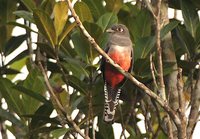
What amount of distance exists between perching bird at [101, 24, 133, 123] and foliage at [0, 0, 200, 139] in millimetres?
81

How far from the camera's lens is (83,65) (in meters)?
5.79

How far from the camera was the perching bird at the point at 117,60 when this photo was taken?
6.07 metres

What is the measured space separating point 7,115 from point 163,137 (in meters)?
1.49

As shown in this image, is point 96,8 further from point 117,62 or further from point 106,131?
point 106,131

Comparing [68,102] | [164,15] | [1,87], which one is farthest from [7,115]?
[164,15]

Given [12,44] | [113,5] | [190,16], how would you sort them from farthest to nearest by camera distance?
[12,44]
[113,5]
[190,16]

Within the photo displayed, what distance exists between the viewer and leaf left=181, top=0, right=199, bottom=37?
20.3 feet

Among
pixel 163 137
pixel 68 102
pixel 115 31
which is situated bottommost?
pixel 163 137

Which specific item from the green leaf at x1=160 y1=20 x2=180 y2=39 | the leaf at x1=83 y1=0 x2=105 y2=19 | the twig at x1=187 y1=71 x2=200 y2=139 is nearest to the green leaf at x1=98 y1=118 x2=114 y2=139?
the twig at x1=187 y1=71 x2=200 y2=139

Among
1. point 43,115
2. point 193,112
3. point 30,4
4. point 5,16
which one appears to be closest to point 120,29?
point 30,4

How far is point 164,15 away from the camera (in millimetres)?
6141

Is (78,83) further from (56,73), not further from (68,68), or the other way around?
(56,73)

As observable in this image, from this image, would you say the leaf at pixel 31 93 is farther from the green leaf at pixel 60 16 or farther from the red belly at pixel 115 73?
the red belly at pixel 115 73

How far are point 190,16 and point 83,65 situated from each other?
3.93 ft
